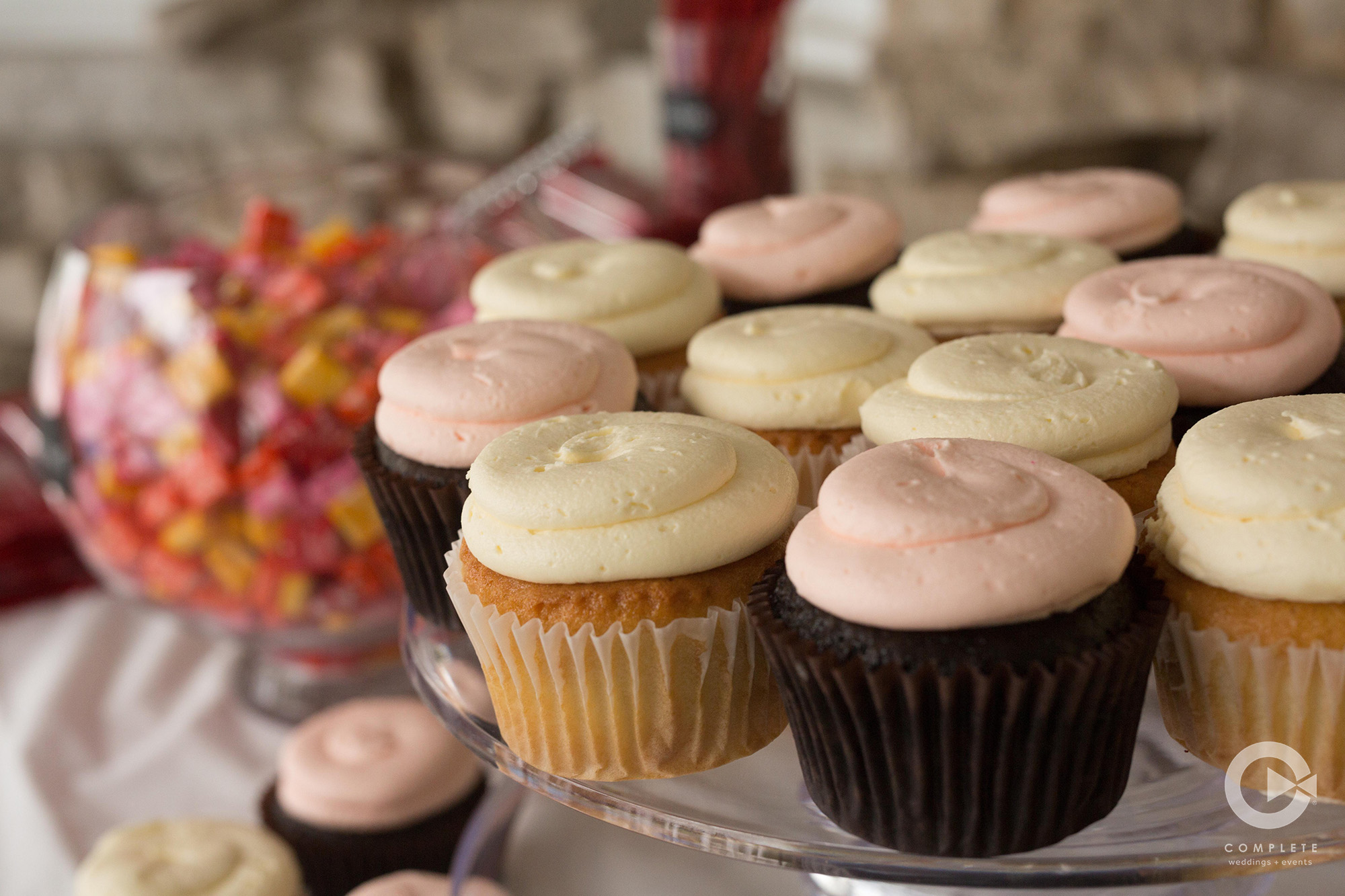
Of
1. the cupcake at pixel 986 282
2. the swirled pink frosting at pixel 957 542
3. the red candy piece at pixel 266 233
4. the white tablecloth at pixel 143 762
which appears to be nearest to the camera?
the swirled pink frosting at pixel 957 542

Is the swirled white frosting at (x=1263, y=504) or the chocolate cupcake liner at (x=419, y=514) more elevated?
the swirled white frosting at (x=1263, y=504)

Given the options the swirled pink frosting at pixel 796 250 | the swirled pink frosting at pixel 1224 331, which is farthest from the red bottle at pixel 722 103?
the swirled pink frosting at pixel 1224 331

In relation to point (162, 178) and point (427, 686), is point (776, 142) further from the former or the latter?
point (162, 178)

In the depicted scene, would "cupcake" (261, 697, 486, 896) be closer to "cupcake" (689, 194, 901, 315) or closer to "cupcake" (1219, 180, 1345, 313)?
"cupcake" (689, 194, 901, 315)

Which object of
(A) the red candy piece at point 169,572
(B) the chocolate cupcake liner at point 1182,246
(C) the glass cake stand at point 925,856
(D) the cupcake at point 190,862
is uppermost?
(B) the chocolate cupcake liner at point 1182,246

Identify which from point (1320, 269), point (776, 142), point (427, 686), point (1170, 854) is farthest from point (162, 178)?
point (1170, 854)

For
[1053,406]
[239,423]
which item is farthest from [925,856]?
[239,423]

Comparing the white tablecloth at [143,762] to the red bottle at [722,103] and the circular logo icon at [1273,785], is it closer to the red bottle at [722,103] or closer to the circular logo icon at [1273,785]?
the circular logo icon at [1273,785]

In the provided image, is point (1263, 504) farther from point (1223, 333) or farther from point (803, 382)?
point (803, 382)
